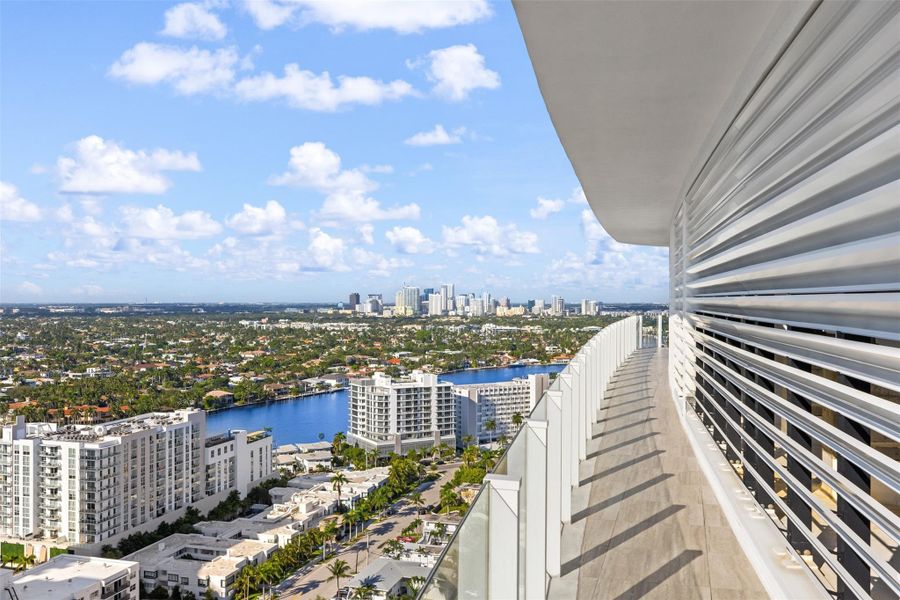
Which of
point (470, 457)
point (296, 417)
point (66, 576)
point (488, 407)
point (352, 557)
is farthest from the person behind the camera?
point (296, 417)

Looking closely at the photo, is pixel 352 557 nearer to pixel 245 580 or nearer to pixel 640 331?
pixel 245 580

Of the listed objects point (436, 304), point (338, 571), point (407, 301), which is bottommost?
point (338, 571)

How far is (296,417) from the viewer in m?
51.0

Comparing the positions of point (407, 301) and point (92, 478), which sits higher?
point (407, 301)

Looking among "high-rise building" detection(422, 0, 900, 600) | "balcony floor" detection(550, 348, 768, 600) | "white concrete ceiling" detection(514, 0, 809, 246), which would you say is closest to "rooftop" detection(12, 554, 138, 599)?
"balcony floor" detection(550, 348, 768, 600)

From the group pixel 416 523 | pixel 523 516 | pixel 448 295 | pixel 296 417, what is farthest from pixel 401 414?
pixel 448 295

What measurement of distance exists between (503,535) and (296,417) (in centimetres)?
5182

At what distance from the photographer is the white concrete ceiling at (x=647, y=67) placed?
80.4 inches

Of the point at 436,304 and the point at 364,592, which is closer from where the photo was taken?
the point at 364,592

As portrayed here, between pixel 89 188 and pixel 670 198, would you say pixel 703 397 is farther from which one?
pixel 89 188

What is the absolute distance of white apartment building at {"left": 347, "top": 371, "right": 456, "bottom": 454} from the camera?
1705 inches

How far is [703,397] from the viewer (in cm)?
466

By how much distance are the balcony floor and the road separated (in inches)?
797

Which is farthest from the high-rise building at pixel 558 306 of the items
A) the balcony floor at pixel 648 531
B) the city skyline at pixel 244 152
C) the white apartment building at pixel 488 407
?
the balcony floor at pixel 648 531
